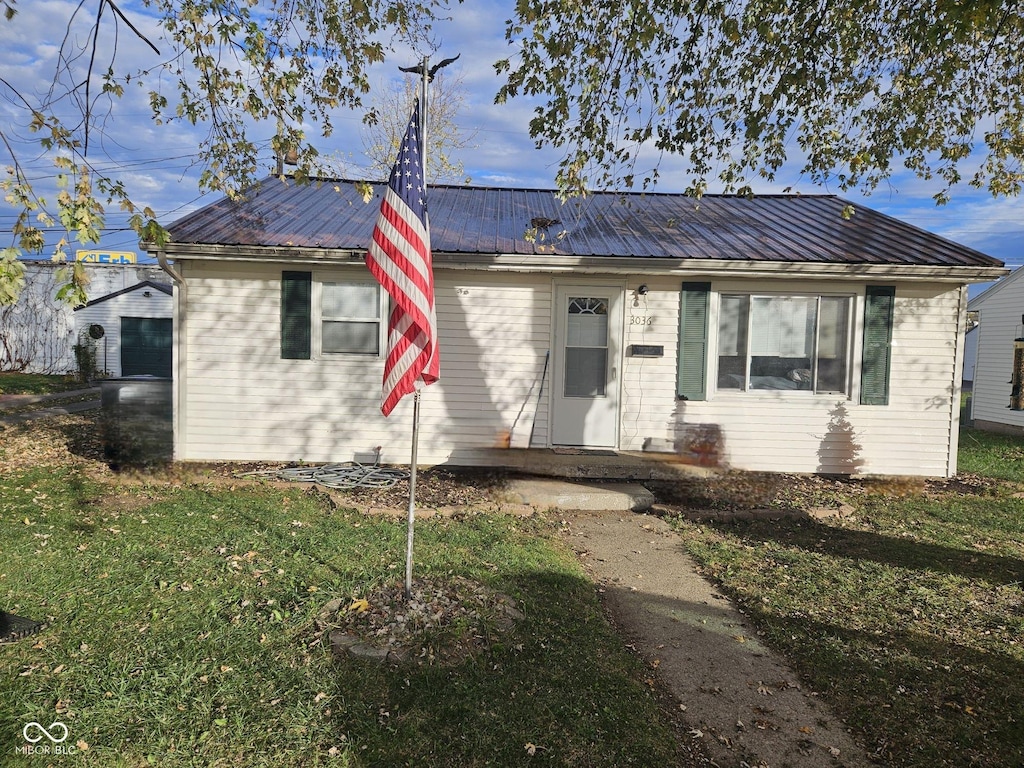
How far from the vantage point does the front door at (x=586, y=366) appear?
8852 mm

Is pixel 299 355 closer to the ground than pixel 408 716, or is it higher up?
higher up

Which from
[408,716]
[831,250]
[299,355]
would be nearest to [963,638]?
[408,716]

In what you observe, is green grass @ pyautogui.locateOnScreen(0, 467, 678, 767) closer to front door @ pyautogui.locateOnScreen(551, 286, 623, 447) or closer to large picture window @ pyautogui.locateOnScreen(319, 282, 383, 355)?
front door @ pyautogui.locateOnScreen(551, 286, 623, 447)

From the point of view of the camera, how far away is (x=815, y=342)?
8812 millimetres

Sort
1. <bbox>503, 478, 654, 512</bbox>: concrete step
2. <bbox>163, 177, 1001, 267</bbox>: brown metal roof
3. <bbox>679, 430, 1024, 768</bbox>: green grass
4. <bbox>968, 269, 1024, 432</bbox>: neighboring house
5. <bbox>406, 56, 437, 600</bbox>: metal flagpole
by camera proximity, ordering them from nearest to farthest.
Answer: <bbox>679, 430, 1024, 768</bbox>: green grass < <bbox>406, 56, 437, 600</bbox>: metal flagpole < <bbox>503, 478, 654, 512</bbox>: concrete step < <bbox>163, 177, 1001, 267</bbox>: brown metal roof < <bbox>968, 269, 1024, 432</bbox>: neighboring house

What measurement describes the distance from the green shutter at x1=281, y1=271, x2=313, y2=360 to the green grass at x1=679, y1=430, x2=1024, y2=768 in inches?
216

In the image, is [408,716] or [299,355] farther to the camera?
[299,355]

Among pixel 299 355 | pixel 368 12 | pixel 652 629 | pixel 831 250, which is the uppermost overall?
pixel 368 12

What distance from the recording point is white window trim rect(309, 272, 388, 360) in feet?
28.3

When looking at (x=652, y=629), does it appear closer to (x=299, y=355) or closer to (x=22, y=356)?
(x=299, y=355)

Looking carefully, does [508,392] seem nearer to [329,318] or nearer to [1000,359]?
[329,318]

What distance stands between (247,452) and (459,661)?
246 inches

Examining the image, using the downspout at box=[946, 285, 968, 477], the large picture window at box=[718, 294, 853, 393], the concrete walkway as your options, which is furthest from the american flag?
the downspout at box=[946, 285, 968, 477]

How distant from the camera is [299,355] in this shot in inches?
341
